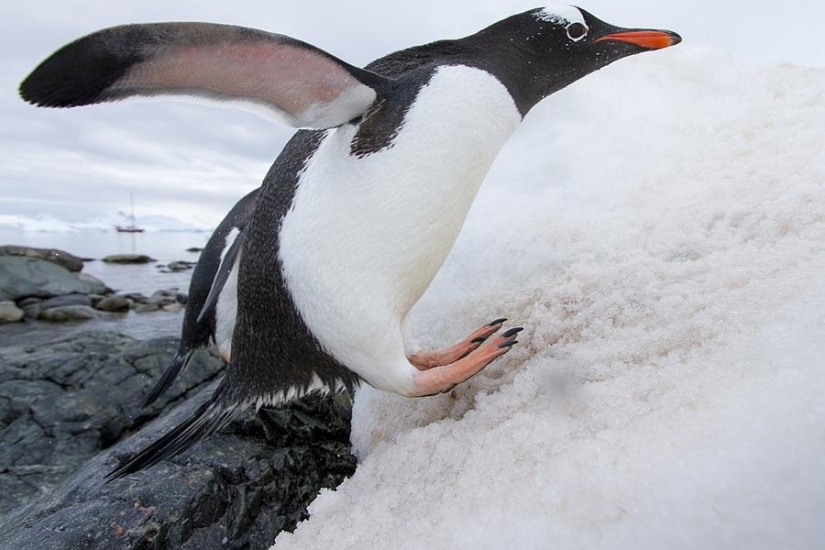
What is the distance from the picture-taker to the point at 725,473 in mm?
520

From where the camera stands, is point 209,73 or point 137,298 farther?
point 137,298

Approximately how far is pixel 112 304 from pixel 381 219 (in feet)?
23.6

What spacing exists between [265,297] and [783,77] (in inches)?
69.1

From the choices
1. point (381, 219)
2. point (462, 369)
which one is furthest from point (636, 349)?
point (381, 219)

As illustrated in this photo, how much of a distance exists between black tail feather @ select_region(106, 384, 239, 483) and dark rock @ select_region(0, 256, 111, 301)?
6902 millimetres

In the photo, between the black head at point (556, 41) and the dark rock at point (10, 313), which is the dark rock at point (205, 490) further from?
the dark rock at point (10, 313)

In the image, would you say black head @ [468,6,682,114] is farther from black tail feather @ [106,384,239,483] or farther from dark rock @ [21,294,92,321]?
dark rock @ [21,294,92,321]

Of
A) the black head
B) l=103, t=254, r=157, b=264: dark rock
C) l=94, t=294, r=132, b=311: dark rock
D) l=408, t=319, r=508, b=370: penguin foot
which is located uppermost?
the black head

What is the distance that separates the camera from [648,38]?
48.1 inches

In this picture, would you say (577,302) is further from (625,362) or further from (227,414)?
(227,414)

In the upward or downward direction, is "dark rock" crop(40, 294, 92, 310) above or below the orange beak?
below

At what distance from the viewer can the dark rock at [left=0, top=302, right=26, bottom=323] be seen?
225 inches

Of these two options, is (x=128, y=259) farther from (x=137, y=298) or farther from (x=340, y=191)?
(x=340, y=191)

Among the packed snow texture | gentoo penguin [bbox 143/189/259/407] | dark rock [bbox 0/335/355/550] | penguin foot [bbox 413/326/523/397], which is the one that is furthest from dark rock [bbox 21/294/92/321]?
penguin foot [bbox 413/326/523/397]
